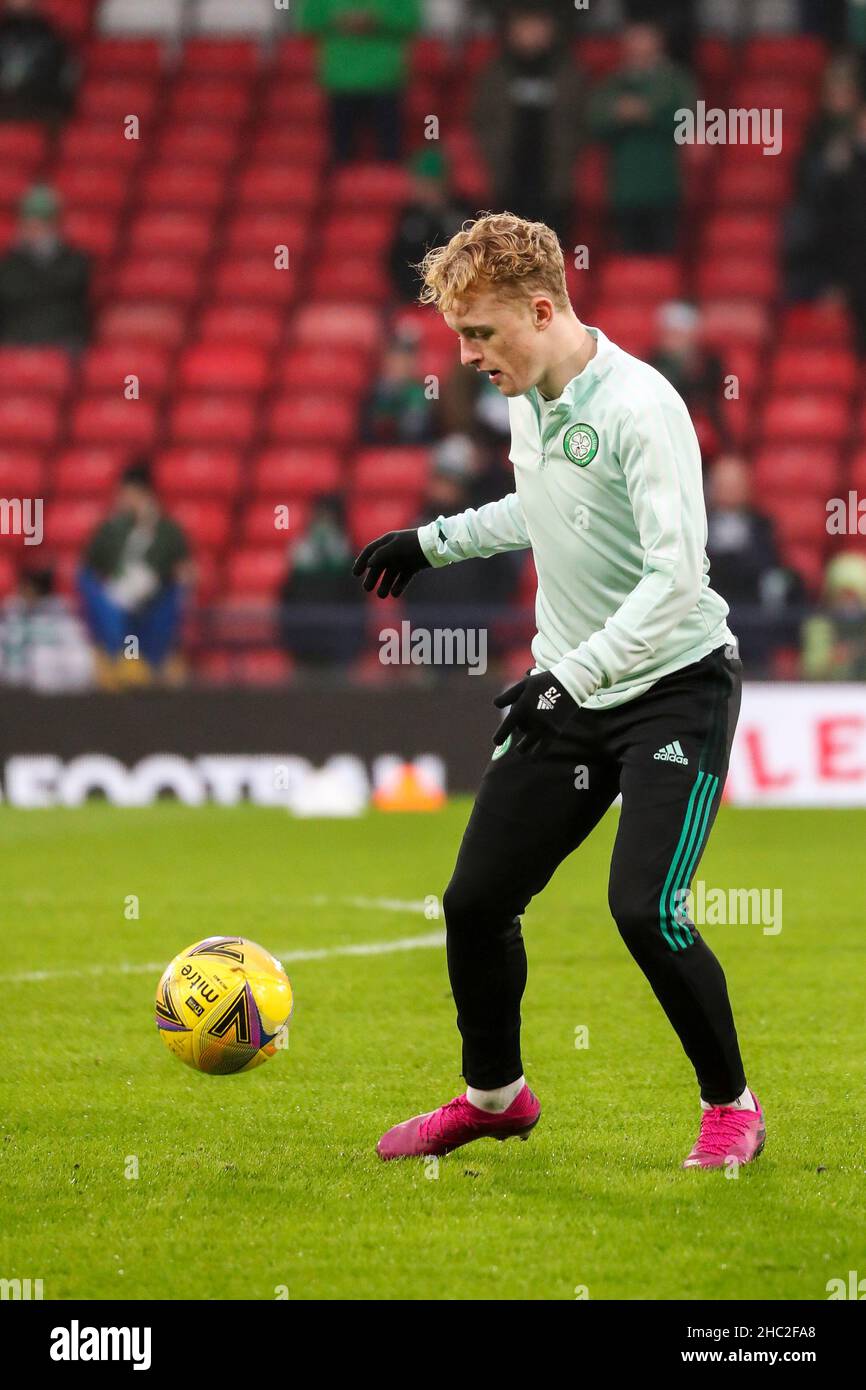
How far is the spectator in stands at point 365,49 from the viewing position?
19375mm

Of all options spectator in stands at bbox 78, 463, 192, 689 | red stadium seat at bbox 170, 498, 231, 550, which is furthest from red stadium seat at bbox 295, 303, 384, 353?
spectator in stands at bbox 78, 463, 192, 689

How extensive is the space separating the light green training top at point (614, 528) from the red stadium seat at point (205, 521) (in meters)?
13.1

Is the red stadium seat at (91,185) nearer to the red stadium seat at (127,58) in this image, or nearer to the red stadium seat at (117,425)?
Answer: the red stadium seat at (127,58)

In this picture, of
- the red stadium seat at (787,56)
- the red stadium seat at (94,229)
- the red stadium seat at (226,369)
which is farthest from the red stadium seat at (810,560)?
the red stadium seat at (94,229)

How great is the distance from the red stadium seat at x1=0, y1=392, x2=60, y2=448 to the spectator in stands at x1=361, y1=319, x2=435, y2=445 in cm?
374

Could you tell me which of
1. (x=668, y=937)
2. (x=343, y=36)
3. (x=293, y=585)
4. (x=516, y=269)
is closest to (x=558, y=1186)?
(x=668, y=937)

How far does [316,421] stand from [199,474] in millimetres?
1183

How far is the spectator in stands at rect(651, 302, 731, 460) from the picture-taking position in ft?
50.8

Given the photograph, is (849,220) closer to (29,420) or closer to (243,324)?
(243,324)

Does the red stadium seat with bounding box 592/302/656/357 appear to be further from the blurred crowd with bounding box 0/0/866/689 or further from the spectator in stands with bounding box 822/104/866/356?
the spectator in stands with bounding box 822/104/866/356

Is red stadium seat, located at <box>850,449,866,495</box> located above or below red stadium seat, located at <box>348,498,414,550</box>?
above

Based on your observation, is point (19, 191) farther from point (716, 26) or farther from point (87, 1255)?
point (87, 1255)
